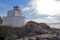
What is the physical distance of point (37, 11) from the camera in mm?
5223

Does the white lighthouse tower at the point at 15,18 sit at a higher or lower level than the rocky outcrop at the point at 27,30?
higher

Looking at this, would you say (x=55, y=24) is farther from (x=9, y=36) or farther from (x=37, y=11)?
(x=9, y=36)

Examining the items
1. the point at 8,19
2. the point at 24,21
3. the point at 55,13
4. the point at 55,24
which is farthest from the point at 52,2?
the point at 8,19

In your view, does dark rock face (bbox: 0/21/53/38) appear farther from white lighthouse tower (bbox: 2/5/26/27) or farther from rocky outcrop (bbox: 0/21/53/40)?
white lighthouse tower (bbox: 2/5/26/27)

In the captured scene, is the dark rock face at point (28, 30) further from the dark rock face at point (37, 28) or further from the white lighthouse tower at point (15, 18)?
the white lighthouse tower at point (15, 18)

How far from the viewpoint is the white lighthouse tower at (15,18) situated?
533cm

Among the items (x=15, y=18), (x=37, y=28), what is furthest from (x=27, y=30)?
(x=15, y=18)

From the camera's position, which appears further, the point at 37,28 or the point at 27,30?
the point at 37,28

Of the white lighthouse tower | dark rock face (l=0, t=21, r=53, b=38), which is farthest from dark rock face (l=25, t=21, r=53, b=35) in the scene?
the white lighthouse tower

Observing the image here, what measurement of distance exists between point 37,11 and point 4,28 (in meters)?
1.08

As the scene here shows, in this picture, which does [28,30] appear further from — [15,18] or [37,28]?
[15,18]

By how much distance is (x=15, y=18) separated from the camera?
5480 millimetres

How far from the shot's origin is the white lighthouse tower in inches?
210

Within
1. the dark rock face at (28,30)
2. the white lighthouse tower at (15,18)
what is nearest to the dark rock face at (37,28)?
the dark rock face at (28,30)
